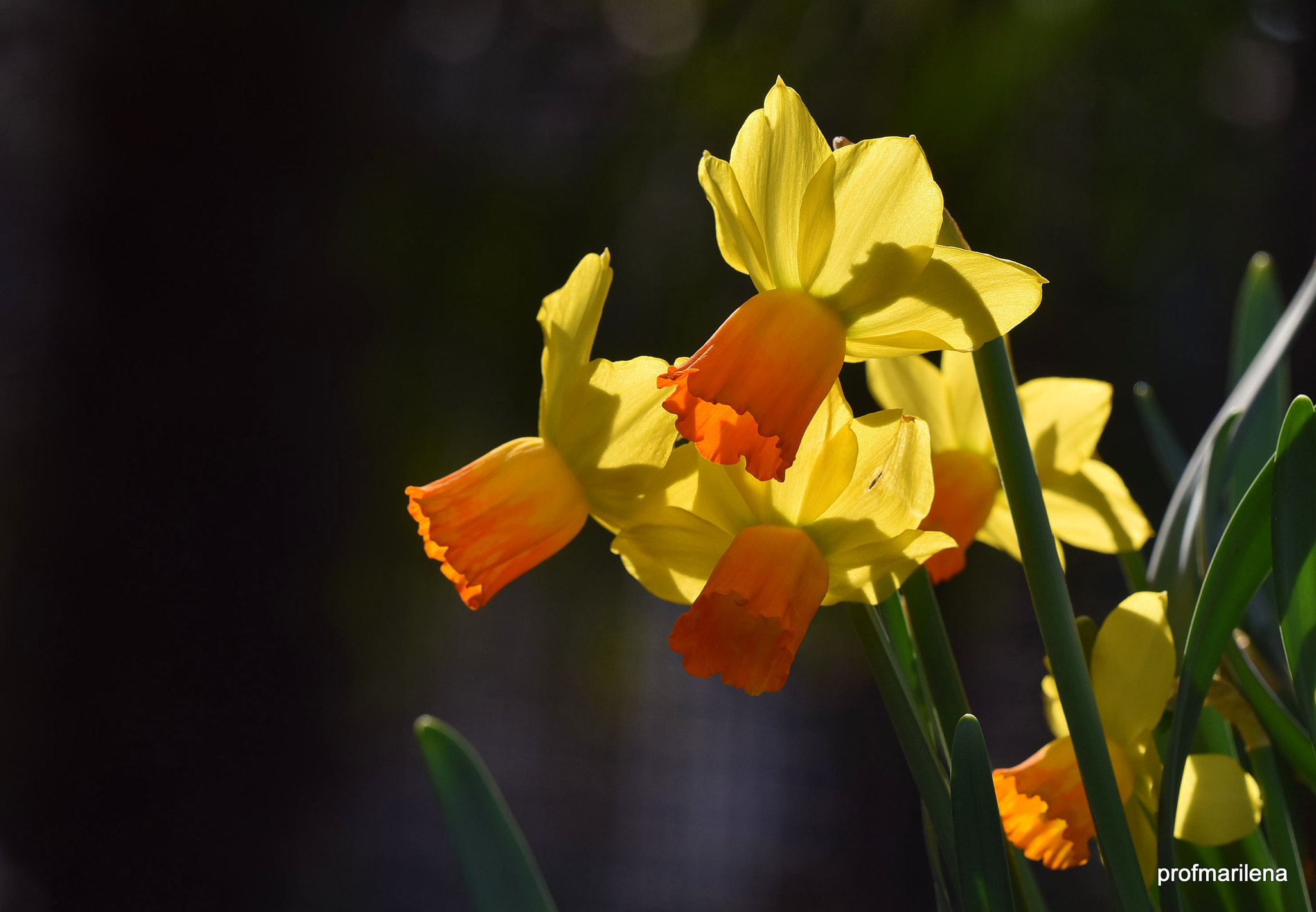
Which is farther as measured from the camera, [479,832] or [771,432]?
[479,832]

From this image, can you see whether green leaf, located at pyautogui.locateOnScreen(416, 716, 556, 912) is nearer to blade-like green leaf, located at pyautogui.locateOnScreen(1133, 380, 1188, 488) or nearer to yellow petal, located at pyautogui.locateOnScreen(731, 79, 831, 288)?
yellow petal, located at pyautogui.locateOnScreen(731, 79, 831, 288)

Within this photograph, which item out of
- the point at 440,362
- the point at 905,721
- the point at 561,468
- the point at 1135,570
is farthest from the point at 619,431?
the point at 440,362

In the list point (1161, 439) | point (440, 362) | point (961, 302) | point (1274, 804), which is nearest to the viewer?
point (961, 302)

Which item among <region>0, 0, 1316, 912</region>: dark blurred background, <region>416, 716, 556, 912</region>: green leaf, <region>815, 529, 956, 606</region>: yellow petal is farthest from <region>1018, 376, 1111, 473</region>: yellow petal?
<region>0, 0, 1316, 912</region>: dark blurred background

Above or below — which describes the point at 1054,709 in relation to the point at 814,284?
below

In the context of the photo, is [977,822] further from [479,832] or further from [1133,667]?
[479,832]

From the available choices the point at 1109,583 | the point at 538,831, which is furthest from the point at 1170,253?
the point at 538,831

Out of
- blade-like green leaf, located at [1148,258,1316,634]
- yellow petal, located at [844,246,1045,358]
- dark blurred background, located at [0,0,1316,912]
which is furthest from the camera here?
dark blurred background, located at [0,0,1316,912]
